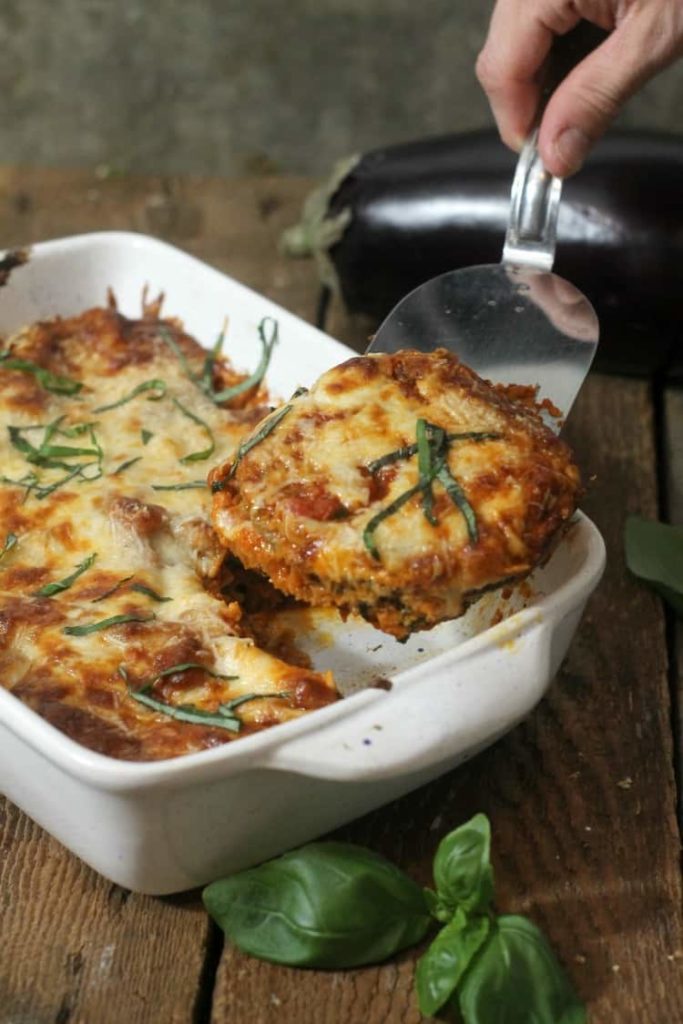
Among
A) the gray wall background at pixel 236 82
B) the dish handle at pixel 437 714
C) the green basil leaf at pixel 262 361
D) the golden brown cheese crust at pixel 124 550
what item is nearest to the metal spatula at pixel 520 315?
the green basil leaf at pixel 262 361

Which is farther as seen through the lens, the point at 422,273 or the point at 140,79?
the point at 140,79

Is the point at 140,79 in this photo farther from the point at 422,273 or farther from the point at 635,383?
the point at 635,383

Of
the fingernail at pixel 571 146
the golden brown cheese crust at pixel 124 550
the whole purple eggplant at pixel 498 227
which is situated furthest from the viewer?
the whole purple eggplant at pixel 498 227

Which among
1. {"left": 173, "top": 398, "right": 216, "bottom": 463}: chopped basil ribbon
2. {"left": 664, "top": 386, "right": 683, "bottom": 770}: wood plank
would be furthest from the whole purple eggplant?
{"left": 173, "top": 398, "right": 216, "bottom": 463}: chopped basil ribbon

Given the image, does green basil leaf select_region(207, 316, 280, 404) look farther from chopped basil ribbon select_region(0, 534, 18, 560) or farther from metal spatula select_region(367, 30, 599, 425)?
chopped basil ribbon select_region(0, 534, 18, 560)

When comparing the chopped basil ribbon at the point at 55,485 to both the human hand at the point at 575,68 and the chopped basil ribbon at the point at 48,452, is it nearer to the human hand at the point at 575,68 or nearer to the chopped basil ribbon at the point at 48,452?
the chopped basil ribbon at the point at 48,452

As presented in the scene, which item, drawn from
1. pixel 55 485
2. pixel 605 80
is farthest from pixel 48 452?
pixel 605 80

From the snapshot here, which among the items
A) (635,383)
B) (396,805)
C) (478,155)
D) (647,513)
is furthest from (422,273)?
(396,805)
